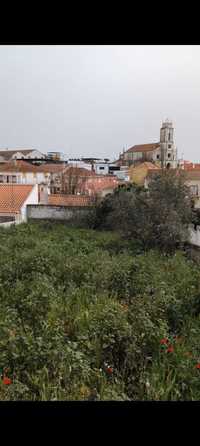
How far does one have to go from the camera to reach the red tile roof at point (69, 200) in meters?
12.6

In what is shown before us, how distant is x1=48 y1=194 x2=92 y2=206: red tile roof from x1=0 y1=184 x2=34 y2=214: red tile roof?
3.88 ft

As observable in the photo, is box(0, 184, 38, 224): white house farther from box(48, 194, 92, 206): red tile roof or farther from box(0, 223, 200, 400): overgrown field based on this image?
box(0, 223, 200, 400): overgrown field

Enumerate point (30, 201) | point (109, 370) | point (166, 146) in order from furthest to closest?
point (166, 146) → point (30, 201) → point (109, 370)

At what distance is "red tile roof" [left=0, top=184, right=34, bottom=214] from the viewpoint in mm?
11180

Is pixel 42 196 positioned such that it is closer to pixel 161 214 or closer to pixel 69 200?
pixel 69 200

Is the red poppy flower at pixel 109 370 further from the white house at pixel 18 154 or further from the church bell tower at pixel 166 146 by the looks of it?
the white house at pixel 18 154

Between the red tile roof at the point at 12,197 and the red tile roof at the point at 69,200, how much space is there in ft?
3.88

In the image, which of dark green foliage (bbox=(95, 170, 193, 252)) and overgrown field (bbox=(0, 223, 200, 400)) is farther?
dark green foliage (bbox=(95, 170, 193, 252))

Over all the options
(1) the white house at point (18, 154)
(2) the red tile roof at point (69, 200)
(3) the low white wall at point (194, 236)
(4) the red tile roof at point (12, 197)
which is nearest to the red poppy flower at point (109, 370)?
(3) the low white wall at point (194, 236)

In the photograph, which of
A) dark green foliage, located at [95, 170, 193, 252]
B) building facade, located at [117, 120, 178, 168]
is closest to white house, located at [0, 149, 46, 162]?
building facade, located at [117, 120, 178, 168]

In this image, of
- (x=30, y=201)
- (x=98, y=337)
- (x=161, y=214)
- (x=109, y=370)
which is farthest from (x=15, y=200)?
(x=109, y=370)

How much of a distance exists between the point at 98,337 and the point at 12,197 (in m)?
10.3

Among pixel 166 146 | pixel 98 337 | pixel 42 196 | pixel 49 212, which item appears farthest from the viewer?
pixel 166 146

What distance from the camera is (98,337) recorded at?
2.11m
